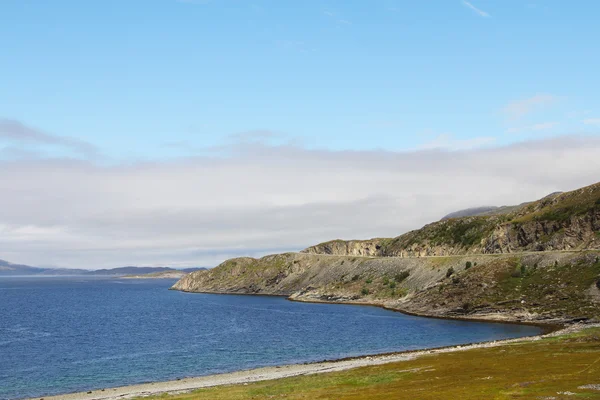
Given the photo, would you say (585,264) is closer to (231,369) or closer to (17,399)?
(231,369)

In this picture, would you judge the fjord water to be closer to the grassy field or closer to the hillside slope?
the hillside slope

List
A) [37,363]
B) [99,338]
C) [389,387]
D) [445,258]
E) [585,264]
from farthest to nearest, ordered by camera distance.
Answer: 1. [445,258]
2. [585,264]
3. [99,338]
4. [37,363]
5. [389,387]

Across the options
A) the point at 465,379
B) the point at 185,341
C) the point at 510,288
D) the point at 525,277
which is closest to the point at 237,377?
the point at 465,379

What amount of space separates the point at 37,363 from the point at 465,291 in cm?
11171

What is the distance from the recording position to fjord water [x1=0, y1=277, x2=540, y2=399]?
264 feet

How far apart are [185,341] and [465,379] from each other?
71440 mm

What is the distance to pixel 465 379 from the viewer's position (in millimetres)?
54000

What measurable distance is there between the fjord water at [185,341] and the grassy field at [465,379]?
22.6 metres

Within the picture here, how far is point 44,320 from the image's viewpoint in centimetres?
15788

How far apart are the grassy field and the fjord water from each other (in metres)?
22.6

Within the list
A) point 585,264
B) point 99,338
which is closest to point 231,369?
point 99,338

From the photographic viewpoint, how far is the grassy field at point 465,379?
4538 centimetres

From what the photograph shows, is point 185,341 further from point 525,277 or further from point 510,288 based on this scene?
point 525,277

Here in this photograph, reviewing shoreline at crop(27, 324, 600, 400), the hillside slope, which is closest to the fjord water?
shoreline at crop(27, 324, 600, 400)
